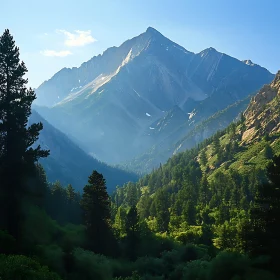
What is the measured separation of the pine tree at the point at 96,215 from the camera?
1891 inches

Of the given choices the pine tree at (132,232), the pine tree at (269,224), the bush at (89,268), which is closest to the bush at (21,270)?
the bush at (89,268)

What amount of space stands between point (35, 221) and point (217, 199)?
8826 cm

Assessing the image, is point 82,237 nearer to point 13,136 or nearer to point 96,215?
point 96,215

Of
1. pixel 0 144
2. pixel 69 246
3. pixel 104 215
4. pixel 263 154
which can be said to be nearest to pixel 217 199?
pixel 263 154

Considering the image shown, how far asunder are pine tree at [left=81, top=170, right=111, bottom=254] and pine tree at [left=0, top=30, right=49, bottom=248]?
13870 mm

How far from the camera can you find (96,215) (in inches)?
1917

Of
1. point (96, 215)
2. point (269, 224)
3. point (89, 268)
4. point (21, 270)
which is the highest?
point (269, 224)

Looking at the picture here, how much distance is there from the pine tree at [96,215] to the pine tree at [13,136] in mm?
13870

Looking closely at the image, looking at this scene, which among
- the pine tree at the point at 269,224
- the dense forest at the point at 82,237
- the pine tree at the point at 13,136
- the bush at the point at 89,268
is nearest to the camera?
the dense forest at the point at 82,237

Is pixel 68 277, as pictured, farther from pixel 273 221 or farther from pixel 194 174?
pixel 194 174

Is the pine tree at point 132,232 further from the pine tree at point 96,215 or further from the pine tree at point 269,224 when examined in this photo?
the pine tree at point 269,224

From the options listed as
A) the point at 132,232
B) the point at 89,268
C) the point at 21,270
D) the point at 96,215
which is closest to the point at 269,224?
the point at 89,268

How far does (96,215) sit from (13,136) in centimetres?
1881

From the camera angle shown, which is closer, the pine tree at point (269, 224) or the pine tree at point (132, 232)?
the pine tree at point (269, 224)
